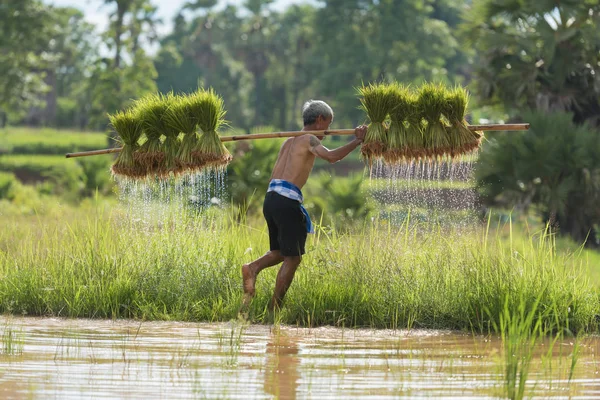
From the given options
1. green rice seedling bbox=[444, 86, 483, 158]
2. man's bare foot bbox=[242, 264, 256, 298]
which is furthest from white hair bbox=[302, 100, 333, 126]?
man's bare foot bbox=[242, 264, 256, 298]

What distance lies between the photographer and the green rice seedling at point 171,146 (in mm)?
9242

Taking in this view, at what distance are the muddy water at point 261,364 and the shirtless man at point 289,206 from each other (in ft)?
1.50

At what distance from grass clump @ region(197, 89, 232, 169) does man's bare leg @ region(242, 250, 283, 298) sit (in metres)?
Result: 1.13

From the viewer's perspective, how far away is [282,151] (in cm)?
860

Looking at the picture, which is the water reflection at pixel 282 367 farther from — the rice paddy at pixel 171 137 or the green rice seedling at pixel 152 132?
the green rice seedling at pixel 152 132

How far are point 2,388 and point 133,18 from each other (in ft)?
123

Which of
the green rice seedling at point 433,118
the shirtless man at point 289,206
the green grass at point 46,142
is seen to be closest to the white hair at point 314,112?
the shirtless man at point 289,206

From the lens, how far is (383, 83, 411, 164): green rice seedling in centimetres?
871

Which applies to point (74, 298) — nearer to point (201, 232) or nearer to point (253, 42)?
point (201, 232)

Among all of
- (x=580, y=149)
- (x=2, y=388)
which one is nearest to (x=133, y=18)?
(x=580, y=149)

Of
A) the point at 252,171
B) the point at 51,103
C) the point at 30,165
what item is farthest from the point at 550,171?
the point at 51,103

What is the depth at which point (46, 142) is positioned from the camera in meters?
51.5

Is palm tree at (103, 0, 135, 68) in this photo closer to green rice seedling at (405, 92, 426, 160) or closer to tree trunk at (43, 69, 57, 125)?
tree trunk at (43, 69, 57, 125)

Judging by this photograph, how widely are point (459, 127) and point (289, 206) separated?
5.44 ft
